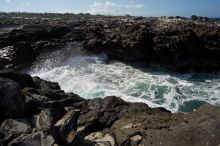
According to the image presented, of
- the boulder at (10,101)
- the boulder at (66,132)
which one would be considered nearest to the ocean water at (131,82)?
the boulder at (66,132)

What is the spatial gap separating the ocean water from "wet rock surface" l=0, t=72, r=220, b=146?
7310 mm

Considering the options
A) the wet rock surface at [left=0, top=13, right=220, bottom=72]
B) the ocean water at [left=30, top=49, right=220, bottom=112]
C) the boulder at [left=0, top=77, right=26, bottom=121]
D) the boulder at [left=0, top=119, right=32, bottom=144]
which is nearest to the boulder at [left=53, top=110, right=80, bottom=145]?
the boulder at [left=0, top=119, right=32, bottom=144]

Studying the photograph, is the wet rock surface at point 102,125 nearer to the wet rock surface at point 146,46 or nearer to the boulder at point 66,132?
the boulder at point 66,132

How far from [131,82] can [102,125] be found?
12.1 m

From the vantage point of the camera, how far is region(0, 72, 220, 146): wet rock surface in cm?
788

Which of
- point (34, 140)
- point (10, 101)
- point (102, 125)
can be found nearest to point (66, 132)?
point (34, 140)

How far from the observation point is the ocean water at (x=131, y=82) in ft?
65.0

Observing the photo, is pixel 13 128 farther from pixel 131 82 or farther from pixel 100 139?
pixel 131 82

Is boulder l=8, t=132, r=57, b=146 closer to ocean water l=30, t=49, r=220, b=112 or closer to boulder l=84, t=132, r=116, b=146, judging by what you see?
boulder l=84, t=132, r=116, b=146

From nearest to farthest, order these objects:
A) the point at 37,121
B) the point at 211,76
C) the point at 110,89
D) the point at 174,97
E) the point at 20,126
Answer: the point at 20,126, the point at 37,121, the point at 174,97, the point at 110,89, the point at 211,76

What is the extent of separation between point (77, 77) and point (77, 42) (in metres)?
10.0

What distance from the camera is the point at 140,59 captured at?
92.2ft

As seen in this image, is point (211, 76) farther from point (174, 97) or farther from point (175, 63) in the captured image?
point (174, 97)

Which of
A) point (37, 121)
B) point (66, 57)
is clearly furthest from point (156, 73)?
point (37, 121)
